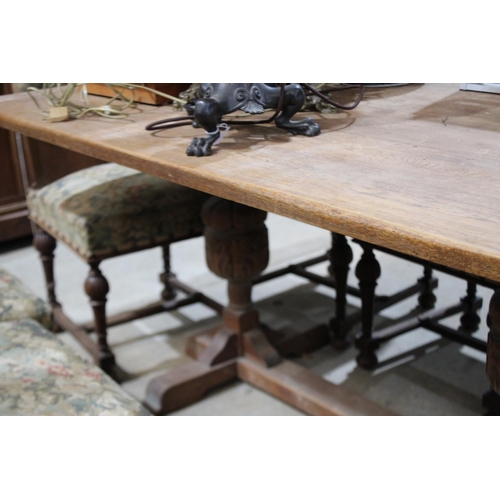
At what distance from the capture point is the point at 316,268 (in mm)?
2875

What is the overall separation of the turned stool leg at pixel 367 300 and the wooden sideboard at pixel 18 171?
1.59m

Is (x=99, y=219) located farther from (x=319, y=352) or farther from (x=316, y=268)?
(x=316, y=268)

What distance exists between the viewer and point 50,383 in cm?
122

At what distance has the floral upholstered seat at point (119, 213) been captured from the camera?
71.6 inches

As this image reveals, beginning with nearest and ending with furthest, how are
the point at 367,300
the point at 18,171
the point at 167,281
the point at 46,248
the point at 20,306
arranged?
the point at 20,306
the point at 367,300
the point at 46,248
the point at 167,281
the point at 18,171

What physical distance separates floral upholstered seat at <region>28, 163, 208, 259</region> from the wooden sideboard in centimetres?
98

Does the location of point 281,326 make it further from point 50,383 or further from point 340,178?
point 340,178

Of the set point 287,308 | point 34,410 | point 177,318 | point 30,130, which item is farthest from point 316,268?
point 34,410

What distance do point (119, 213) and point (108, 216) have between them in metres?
0.03

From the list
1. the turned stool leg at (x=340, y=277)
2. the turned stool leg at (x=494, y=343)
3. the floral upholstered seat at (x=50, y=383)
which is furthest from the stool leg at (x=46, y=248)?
the turned stool leg at (x=494, y=343)

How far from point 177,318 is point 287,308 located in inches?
16.0

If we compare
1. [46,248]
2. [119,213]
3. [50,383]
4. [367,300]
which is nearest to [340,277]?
[367,300]

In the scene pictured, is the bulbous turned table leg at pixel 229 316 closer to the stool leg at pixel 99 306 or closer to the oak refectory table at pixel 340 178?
the oak refectory table at pixel 340 178

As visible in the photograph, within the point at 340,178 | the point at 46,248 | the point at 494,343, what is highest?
the point at 340,178
